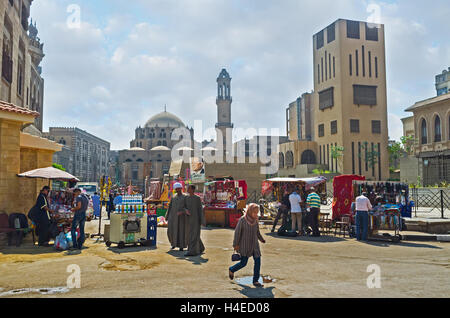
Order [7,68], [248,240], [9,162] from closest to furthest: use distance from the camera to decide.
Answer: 1. [248,240]
2. [9,162]
3. [7,68]

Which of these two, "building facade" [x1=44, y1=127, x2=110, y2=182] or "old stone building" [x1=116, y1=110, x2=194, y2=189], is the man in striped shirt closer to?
"building facade" [x1=44, y1=127, x2=110, y2=182]

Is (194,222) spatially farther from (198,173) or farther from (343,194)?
(198,173)

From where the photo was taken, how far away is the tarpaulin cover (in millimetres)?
13727

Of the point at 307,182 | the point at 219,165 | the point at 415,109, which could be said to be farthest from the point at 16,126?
the point at 415,109

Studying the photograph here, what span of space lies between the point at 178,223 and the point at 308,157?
48048 millimetres

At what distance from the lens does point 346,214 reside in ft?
43.8

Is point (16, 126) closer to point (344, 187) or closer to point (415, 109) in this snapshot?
point (344, 187)

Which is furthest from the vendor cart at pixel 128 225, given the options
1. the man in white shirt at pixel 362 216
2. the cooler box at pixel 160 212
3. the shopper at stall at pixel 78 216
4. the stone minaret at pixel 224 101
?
the stone minaret at pixel 224 101

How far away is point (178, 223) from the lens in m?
9.38

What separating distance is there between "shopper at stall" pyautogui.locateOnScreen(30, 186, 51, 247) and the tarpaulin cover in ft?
31.3

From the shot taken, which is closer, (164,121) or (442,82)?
(442,82)

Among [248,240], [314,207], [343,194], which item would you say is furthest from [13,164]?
[343,194]
